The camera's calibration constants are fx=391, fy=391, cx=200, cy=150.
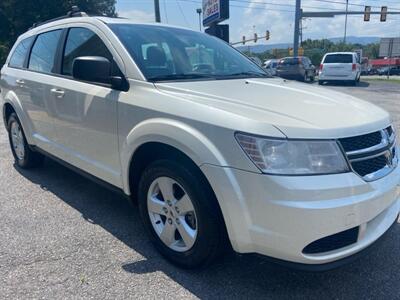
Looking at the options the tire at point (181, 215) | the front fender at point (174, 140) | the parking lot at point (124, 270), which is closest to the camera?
the front fender at point (174, 140)

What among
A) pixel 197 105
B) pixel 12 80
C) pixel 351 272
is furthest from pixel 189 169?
pixel 12 80

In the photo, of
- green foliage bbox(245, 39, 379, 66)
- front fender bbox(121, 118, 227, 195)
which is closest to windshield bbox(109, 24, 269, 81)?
front fender bbox(121, 118, 227, 195)

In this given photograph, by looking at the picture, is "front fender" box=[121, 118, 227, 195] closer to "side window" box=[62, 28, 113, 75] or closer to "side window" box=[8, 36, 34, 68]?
"side window" box=[62, 28, 113, 75]

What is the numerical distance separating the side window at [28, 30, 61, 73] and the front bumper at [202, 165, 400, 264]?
2.65 metres

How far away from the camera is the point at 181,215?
2.73 m

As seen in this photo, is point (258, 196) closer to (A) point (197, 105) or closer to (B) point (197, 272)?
(A) point (197, 105)

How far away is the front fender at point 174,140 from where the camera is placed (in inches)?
93.0

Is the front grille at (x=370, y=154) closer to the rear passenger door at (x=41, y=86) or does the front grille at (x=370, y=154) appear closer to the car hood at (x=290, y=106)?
the car hood at (x=290, y=106)

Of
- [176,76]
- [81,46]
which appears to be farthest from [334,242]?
[81,46]

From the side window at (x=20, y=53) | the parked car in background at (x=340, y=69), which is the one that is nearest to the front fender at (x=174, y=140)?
the side window at (x=20, y=53)

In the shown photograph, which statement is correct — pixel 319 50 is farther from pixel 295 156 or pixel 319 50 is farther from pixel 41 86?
pixel 295 156

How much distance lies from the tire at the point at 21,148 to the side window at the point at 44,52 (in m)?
0.88

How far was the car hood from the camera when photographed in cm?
225

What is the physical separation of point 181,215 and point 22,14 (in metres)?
38.8
